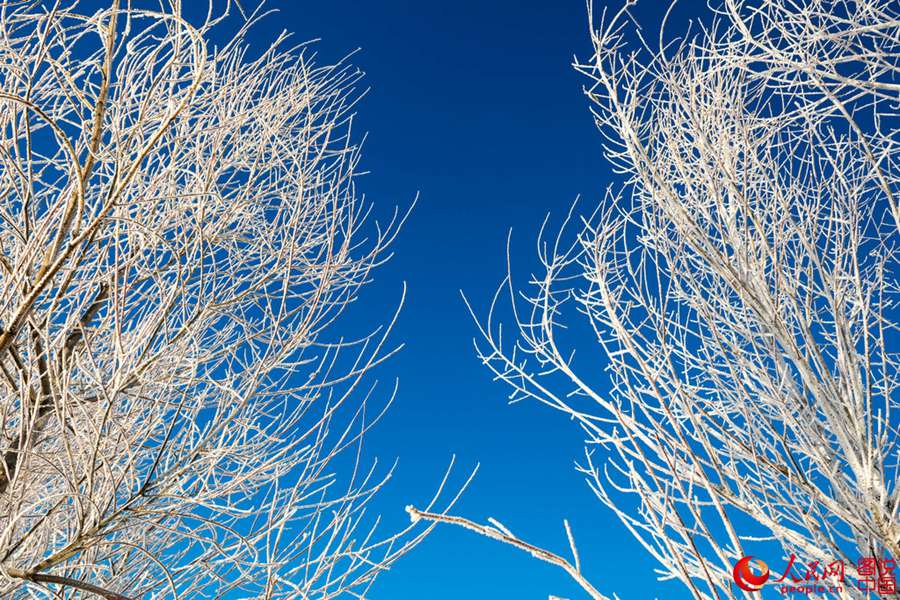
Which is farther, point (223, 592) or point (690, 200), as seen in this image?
point (223, 592)

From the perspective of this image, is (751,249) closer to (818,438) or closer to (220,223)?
(818,438)

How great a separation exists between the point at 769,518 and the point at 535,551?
1097mm

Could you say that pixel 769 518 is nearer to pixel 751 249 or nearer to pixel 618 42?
pixel 751 249

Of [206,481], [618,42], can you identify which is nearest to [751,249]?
[618,42]

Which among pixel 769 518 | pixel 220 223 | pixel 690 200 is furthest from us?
A: pixel 220 223

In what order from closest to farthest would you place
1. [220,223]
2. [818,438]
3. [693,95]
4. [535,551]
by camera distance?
[535,551] < [818,438] < [693,95] < [220,223]

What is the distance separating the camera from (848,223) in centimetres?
244

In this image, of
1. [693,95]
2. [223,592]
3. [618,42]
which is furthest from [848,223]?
[223,592]

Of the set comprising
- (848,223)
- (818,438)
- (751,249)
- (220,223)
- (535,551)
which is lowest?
(535,551)

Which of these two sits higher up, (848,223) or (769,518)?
(848,223)

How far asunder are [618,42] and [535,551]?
229 cm

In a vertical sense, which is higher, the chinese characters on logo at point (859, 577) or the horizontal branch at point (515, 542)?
the chinese characters on logo at point (859, 577)

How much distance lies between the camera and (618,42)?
8.79 ft

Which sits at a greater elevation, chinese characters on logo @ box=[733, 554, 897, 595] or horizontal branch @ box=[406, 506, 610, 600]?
chinese characters on logo @ box=[733, 554, 897, 595]
